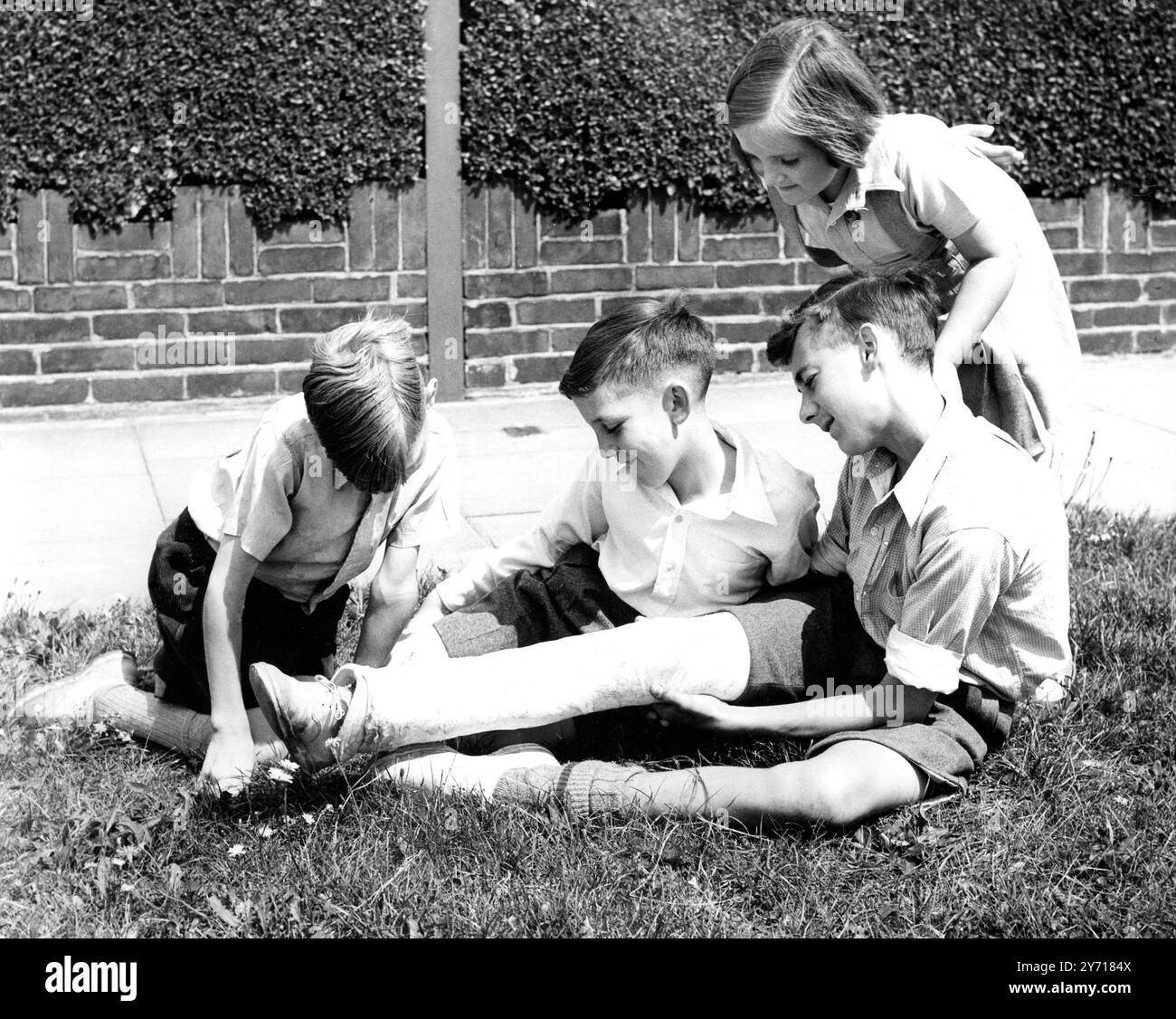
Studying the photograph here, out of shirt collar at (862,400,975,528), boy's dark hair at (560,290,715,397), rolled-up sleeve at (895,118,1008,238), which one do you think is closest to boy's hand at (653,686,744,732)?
shirt collar at (862,400,975,528)

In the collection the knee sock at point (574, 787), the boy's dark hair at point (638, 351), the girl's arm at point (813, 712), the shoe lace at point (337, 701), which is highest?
the boy's dark hair at point (638, 351)

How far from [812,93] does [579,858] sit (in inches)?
67.3

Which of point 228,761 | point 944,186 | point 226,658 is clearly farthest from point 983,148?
point 228,761

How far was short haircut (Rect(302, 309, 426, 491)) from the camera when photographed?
2.97 m

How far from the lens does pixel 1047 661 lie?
3197 millimetres

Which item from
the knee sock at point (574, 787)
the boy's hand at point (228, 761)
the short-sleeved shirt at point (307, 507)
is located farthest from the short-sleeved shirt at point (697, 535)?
the boy's hand at point (228, 761)

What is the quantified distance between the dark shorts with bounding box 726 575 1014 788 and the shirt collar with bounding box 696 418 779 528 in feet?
0.65

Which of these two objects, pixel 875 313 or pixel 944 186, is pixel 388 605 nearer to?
pixel 875 313

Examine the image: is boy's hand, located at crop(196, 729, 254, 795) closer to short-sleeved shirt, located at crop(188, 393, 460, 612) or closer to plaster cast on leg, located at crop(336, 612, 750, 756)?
plaster cast on leg, located at crop(336, 612, 750, 756)

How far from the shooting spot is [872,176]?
11.0 feet

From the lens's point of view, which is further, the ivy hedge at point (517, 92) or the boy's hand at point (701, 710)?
the ivy hedge at point (517, 92)

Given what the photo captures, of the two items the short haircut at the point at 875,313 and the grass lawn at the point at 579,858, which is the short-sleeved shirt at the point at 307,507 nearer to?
the grass lawn at the point at 579,858

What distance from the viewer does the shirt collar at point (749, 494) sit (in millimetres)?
3352

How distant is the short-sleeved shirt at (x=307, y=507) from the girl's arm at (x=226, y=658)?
0.06m
